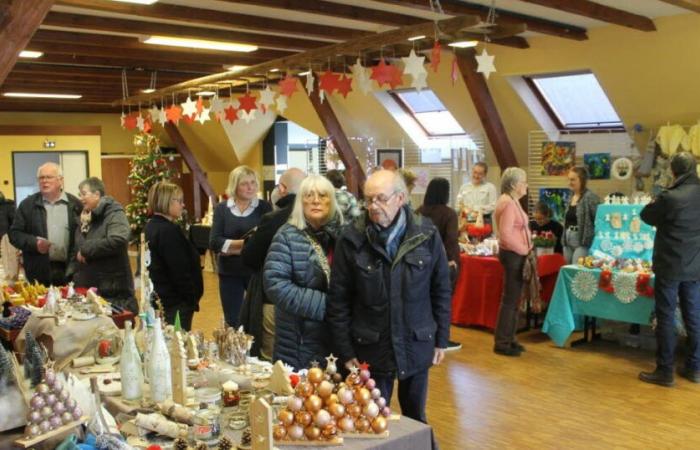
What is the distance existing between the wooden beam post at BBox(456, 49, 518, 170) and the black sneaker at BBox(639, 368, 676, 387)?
3809mm

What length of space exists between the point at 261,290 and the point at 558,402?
86.3 inches

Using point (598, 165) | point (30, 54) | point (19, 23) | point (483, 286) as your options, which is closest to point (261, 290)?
point (19, 23)

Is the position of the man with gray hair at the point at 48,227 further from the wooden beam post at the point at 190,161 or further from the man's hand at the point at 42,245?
the wooden beam post at the point at 190,161

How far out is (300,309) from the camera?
280cm

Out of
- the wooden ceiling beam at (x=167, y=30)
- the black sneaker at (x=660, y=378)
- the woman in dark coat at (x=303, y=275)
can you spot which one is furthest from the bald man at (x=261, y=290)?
the wooden ceiling beam at (x=167, y=30)

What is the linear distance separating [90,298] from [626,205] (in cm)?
402

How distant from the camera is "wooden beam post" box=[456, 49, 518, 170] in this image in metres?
7.37

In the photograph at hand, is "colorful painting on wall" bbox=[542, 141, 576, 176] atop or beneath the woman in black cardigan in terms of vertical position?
atop

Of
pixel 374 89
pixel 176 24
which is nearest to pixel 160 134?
pixel 374 89

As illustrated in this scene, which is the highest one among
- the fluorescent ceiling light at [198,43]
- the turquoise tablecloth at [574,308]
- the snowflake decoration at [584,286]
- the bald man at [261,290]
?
the fluorescent ceiling light at [198,43]

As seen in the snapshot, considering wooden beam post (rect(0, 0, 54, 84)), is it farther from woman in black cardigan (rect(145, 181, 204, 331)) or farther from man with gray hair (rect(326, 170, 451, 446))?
man with gray hair (rect(326, 170, 451, 446))

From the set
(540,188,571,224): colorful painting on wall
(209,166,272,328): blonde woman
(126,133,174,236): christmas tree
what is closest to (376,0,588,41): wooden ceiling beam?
(209,166,272,328): blonde woman

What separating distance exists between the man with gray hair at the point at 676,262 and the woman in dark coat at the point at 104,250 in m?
3.45

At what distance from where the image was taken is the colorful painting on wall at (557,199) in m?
7.93
